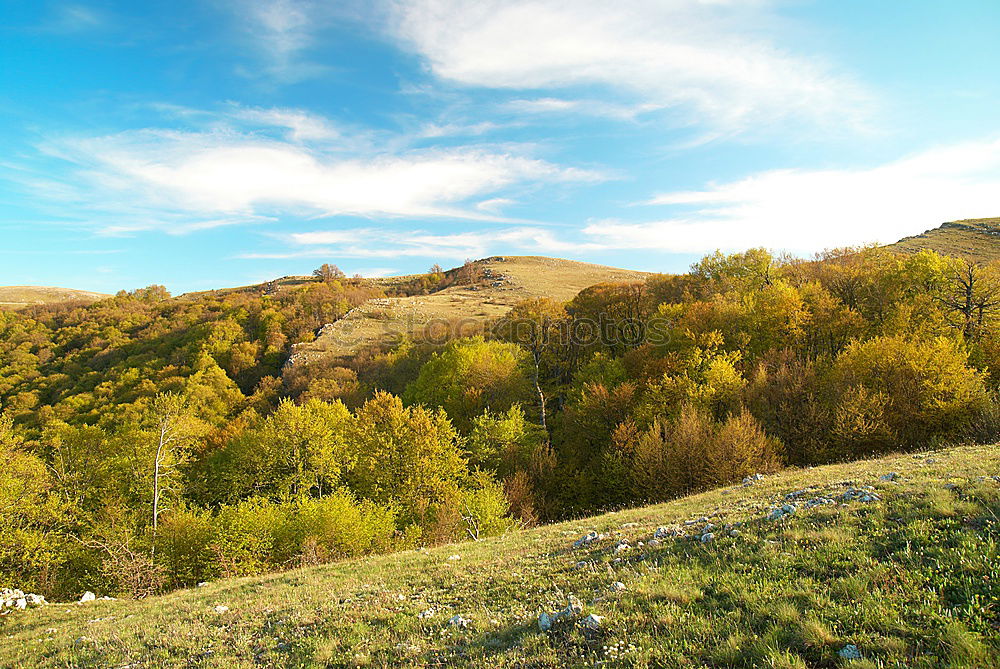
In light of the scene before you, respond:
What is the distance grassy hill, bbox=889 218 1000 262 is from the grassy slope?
374ft

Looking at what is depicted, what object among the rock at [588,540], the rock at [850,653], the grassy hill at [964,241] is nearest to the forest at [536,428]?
the rock at [588,540]

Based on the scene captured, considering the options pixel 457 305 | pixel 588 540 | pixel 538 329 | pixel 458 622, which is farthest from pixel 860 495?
pixel 457 305

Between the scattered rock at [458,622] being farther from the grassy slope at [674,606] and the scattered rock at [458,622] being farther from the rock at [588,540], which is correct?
the rock at [588,540]

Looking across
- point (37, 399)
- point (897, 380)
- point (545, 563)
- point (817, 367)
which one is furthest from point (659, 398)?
point (37, 399)

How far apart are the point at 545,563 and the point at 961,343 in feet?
144

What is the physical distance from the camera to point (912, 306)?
4322 cm

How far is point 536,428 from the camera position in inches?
2085

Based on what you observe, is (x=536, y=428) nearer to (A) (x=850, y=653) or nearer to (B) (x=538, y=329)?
(B) (x=538, y=329)

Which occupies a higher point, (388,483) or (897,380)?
(897,380)

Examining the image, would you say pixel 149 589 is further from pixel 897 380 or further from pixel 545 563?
pixel 897 380

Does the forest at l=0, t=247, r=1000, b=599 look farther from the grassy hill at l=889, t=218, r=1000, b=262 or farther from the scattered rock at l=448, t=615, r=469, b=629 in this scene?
the grassy hill at l=889, t=218, r=1000, b=262

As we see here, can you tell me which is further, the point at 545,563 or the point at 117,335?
the point at 117,335

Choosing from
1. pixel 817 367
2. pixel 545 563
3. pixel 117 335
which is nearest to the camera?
pixel 545 563

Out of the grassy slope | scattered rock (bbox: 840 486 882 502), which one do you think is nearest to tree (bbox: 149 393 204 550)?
the grassy slope
